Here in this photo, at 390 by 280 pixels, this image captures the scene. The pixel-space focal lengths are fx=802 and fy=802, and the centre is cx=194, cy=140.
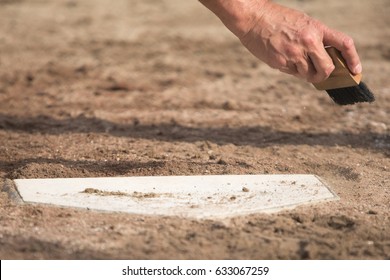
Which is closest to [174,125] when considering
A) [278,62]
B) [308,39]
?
[278,62]

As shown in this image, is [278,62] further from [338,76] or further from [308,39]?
[338,76]

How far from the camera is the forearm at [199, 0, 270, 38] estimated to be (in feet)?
13.4

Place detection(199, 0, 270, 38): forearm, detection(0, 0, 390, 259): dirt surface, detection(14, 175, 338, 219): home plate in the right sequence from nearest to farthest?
detection(0, 0, 390, 259): dirt surface, detection(14, 175, 338, 219): home plate, detection(199, 0, 270, 38): forearm

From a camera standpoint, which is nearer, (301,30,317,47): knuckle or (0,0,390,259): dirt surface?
(0,0,390,259): dirt surface

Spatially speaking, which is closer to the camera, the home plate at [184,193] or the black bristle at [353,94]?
the home plate at [184,193]

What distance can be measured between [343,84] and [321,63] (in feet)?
1.24

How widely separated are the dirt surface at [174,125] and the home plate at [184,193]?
4.2 inches

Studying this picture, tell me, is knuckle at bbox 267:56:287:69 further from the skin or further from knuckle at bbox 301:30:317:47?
knuckle at bbox 301:30:317:47

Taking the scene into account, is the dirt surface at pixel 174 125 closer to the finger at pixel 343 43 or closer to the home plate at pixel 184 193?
the home plate at pixel 184 193

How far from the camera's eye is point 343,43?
4094mm

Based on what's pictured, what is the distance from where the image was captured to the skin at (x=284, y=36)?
13.1 ft

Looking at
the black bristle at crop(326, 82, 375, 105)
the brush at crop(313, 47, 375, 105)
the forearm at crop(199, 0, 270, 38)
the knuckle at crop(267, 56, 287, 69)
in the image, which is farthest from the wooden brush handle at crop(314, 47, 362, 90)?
the forearm at crop(199, 0, 270, 38)

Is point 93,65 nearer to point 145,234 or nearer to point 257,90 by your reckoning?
point 257,90

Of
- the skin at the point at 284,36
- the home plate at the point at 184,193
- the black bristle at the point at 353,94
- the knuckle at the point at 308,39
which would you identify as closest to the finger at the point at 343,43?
the skin at the point at 284,36
